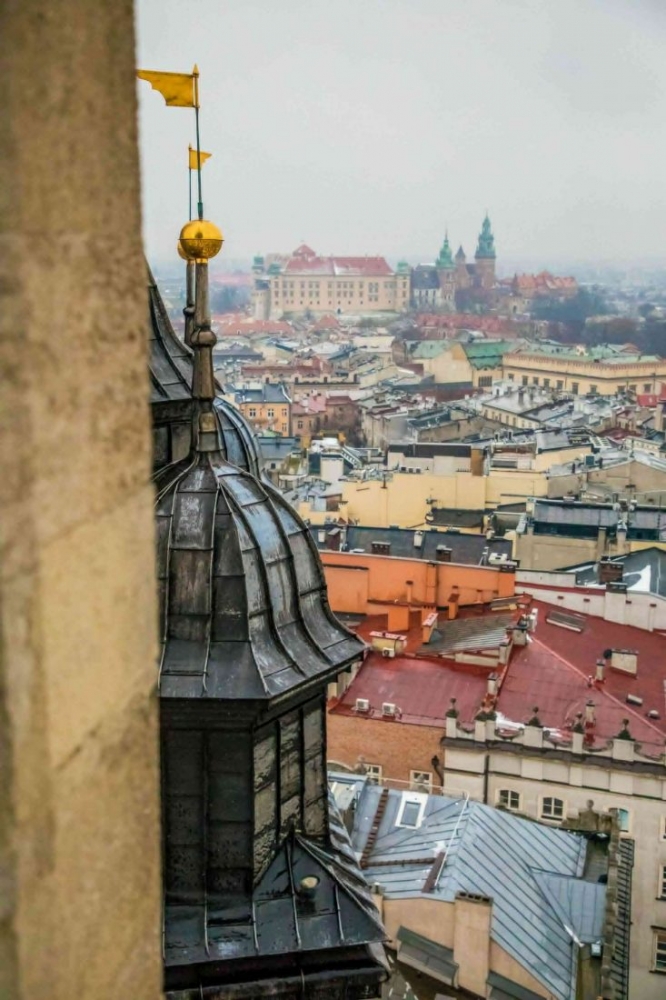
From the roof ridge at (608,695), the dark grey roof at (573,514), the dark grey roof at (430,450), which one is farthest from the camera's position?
the dark grey roof at (430,450)

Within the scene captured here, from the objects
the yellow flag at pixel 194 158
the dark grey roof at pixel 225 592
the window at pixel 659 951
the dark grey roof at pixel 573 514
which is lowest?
the window at pixel 659 951

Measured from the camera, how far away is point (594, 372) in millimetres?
104188

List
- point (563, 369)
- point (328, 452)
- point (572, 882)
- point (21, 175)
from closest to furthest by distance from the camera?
point (21, 175) → point (572, 882) → point (328, 452) → point (563, 369)

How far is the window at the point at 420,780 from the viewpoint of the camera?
2347 cm

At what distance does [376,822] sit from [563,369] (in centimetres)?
9212

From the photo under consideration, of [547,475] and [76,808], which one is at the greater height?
[76,808]

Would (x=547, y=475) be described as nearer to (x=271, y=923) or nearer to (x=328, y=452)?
(x=328, y=452)

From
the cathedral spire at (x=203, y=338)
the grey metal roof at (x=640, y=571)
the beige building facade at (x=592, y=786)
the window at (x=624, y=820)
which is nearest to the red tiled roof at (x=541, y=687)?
the beige building facade at (x=592, y=786)

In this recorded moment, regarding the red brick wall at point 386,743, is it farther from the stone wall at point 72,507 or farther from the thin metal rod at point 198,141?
the stone wall at point 72,507

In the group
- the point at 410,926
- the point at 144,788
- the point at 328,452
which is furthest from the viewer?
the point at 328,452

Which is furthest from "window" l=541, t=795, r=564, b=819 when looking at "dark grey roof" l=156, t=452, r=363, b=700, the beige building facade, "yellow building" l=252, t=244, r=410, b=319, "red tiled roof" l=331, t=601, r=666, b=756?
"yellow building" l=252, t=244, r=410, b=319

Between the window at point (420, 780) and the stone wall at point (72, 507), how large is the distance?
21538 millimetres

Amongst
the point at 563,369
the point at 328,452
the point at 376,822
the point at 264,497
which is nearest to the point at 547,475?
the point at 328,452

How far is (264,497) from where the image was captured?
26.7 feet
